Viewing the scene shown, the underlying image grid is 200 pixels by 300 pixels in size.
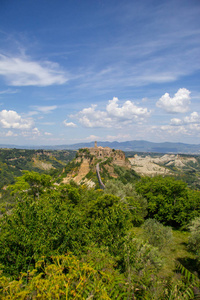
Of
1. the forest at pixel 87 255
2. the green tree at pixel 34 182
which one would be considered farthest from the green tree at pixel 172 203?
the green tree at pixel 34 182

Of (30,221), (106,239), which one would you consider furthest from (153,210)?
(30,221)

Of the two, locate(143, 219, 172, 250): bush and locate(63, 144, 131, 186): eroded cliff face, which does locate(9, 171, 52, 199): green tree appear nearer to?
locate(143, 219, 172, 250): bush

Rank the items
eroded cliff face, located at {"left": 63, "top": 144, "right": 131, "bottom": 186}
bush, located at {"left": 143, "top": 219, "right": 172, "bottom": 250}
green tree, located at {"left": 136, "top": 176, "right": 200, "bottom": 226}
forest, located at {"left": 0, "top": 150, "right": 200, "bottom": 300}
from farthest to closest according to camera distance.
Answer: eroded cliff face, located at {"left": 63, "top": 144, "right": 131, "bottom": 186}, green tree, located at {"left": 136, "top": 176, "right": 200, "bottom": 226}, bush, located at {"left": 143, "top": 219, "right": 172, "bottom": 250}, forest, located at {"left": 0, "top": 150, "right": 200, "bottom": 300}

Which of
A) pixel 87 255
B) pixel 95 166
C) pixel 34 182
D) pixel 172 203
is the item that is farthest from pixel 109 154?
pixel 87 255

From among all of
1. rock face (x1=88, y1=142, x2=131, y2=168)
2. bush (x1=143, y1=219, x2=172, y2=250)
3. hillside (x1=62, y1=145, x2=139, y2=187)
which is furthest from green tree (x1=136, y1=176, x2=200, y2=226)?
rock face (x1=88, y1=142, x2=131, y2=168)

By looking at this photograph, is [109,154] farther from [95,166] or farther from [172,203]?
[172,203]

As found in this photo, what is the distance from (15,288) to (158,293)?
4564mm

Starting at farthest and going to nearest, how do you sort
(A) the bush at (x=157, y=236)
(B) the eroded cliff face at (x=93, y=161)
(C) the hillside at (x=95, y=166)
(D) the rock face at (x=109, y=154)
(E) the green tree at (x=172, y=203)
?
(D) the rock face at (x=109, y=154) → (B) the eroded cliff face at (x=93, y=161) → (C) the hillside at (x=95, y=166) → (E) the green tree at (x=172, y=203) → (A) the bush at (x=157, y=236)

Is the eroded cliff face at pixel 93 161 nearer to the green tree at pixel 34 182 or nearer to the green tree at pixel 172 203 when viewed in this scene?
the green tree at pixel 34 182

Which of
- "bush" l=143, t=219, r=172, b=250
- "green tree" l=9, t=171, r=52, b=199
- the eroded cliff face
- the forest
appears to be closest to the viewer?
the forest

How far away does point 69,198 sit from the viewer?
3475 centimetres

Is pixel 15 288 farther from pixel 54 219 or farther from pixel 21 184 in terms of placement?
pixel 21 184

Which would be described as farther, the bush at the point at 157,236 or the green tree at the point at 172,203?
the green tree at the point at 172,203

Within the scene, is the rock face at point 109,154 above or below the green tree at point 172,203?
above
